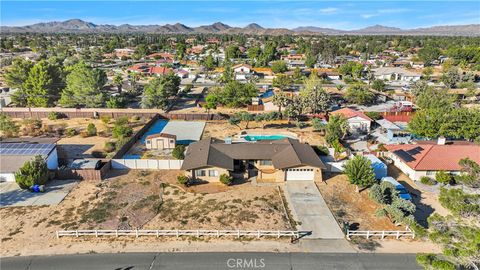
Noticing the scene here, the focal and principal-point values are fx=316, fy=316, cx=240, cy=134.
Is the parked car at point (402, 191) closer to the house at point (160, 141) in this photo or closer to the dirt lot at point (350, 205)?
the dirt lot at point (350, 205)

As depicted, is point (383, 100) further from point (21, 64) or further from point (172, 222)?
point (21, 64)

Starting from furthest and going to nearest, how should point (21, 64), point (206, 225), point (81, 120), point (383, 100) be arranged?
point (383, 100)
point (21, 64)
point (81, 120)
point (206, 225)

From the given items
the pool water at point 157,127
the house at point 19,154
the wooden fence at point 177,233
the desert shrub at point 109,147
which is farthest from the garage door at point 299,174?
the house at point 19,154

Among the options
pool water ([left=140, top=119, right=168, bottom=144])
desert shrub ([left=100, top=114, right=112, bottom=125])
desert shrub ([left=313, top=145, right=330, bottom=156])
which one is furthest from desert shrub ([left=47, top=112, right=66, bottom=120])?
desert shrub ([left=313, top=145, right=330, bottom=156])

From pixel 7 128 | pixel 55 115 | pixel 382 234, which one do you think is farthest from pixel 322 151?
pixel 55 115

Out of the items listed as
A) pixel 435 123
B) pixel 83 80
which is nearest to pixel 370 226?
pixel 435 123
